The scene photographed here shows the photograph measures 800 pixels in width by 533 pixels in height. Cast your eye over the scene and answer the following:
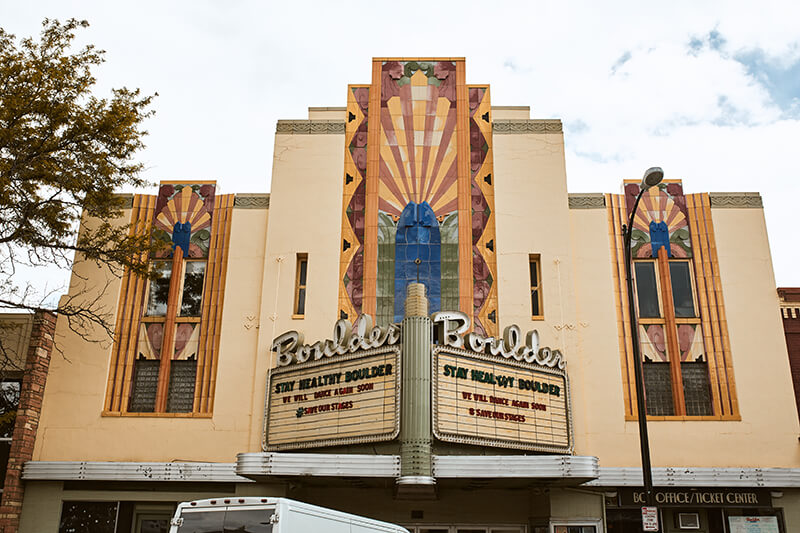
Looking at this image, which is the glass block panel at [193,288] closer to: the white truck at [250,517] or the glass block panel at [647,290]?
the white truck at [250,517]

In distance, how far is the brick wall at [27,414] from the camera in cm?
2189

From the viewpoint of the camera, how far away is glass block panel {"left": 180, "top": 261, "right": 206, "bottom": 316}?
80.8 ft

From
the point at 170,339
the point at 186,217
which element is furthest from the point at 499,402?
the point at 186,217

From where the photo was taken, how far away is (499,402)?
20.0 metres

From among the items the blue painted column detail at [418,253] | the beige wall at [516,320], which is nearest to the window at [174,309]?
the beige wall at [516,320]

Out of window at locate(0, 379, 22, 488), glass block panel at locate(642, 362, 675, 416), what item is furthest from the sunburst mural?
window at locate(0, 379, 22, 488)

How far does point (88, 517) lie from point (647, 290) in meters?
18.7

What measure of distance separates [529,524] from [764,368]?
870 centimetres

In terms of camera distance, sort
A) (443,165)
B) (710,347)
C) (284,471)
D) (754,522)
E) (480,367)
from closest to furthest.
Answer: (284,471) → (480,367) → (754,522) → (710,347) → (443,165)

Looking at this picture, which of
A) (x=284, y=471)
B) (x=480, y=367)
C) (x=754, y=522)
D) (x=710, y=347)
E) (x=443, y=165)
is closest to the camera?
(x=284, y=471)

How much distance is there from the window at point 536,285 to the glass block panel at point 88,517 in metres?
14.1

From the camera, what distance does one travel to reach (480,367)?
1986 cm

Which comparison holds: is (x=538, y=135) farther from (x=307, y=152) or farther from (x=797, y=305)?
(x=797, y=305)

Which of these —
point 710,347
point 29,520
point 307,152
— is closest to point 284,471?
point 29,520
